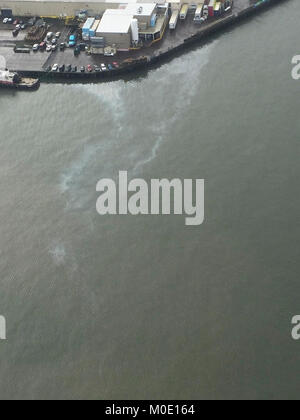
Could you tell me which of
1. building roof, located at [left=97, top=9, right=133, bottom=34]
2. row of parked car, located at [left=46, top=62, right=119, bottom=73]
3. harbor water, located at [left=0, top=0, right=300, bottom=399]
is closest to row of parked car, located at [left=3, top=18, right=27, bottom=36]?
row of parked car, located at [left=46, top=62, right=119, bottom=73]

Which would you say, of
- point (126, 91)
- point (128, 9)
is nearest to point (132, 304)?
point (126, 91)

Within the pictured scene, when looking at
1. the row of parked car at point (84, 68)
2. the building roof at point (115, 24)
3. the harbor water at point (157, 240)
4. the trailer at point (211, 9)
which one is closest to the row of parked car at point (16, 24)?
the row of parked car at point (84, 68)

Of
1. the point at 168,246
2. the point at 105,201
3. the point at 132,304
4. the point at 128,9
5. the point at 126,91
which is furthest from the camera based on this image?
the point at 128,9

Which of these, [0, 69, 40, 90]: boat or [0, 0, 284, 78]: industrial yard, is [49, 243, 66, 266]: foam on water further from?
[0, 0, 284, 78]: industrial yard

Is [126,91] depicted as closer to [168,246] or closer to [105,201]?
[105,201]

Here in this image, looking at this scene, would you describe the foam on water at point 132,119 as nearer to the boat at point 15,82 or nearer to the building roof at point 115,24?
the boat at point 15,82
